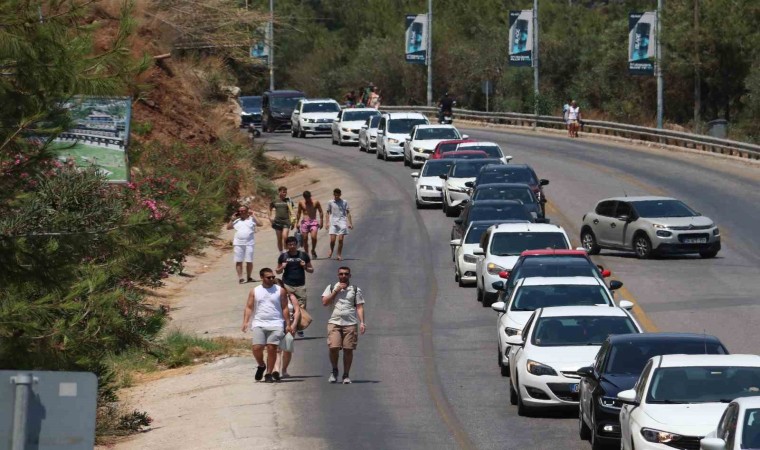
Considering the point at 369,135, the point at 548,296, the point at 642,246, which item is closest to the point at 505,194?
the point at 642,246

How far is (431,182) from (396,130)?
13.9 meters

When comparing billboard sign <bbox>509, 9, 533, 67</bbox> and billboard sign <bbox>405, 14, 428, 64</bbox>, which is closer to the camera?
billboard sign <bbox>509, 9, 533, 67</bbox>

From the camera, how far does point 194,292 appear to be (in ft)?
102

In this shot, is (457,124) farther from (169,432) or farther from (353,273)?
(169,432)

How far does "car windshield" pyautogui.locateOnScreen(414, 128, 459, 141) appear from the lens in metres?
51.2

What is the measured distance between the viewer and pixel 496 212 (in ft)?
104

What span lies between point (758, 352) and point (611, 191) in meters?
22.8

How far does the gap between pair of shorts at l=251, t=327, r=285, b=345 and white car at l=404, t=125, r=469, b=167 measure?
31846 millimetres

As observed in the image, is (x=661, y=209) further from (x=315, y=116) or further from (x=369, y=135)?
(x=315, y=116)

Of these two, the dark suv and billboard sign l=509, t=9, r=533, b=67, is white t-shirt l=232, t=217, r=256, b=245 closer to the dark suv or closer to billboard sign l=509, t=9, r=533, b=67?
billboard sign l=509, t=9, r=533, b=67

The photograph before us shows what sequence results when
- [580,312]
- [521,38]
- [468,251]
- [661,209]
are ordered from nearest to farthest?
1. [580,312]
2. [468,251]
3. [661,209]
4. [521,38]

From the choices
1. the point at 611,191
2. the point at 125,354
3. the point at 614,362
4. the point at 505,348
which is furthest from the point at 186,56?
the point at 614,362

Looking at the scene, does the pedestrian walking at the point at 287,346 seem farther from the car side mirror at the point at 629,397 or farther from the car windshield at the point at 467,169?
the car windshield at the point at 467,169

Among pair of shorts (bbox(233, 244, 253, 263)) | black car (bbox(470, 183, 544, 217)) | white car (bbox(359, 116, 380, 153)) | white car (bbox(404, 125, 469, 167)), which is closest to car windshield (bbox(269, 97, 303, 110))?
white car (bbox(359, 116, 380, 153))
